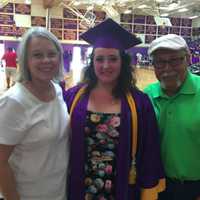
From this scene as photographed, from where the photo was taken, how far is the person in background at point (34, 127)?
1.87m

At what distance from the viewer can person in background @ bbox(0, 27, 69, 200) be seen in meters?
1.87

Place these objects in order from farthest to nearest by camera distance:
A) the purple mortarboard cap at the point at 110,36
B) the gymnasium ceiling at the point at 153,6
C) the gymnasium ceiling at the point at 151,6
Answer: the gymnasium ceiling at the point at 153,6 → the gymnasium ceiling at the point at 151,6 → the purple mortarboard cap at the point at 110,36

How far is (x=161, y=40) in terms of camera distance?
211 cm

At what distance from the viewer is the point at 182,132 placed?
6.81 ft

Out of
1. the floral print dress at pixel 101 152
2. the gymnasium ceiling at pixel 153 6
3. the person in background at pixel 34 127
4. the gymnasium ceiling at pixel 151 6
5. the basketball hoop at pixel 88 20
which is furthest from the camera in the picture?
the gymnasium ceiling at pixel 153 6

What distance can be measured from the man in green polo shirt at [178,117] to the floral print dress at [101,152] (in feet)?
1.10

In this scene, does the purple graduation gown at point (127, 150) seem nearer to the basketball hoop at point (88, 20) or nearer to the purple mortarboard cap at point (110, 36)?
the purple mortarboard cap at point (110, 36)

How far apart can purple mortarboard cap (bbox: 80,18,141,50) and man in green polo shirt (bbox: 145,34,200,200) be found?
0.17m

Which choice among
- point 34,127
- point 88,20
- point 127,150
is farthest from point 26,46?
point 88,20

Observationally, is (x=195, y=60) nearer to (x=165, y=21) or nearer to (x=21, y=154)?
(x=165, y=21)

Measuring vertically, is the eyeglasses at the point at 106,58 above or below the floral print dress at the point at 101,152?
above

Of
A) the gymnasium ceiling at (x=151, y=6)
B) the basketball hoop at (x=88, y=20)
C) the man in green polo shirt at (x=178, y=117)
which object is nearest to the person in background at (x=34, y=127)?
the man in green polo shirt at (x=178, y=117)

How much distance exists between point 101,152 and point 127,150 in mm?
160

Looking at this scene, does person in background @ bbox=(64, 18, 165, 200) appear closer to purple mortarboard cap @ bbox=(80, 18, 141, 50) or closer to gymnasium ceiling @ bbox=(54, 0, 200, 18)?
purple mortarboard cap @ bbox=(80, 18, 141, 50)
